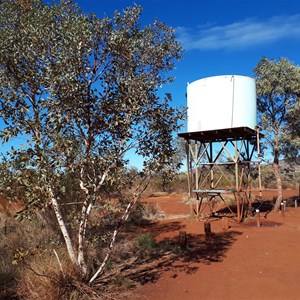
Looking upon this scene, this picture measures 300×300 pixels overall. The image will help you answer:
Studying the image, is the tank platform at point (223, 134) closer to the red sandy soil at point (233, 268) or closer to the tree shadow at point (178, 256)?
the red sandy soil at point (233, 268)

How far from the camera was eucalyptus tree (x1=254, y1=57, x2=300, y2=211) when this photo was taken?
1594cm

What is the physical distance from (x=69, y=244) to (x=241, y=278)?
3.27 meters

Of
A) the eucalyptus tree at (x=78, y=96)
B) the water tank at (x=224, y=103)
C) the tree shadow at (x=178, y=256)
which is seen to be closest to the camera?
the eucalyptus tree at (x=78, y=96)

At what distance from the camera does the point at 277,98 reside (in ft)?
55.3

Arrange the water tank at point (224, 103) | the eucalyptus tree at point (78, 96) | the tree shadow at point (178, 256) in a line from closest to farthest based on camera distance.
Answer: the eucalyptus tree at point (78, 96) < the tree shadow at point (178, 256) < the water tank at point (224, 103)

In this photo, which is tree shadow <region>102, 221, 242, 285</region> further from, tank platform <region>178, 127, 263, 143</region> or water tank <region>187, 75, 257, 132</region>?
water tank <region>187, 75, 257, 132</region>

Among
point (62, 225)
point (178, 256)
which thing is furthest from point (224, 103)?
point (62, 225)

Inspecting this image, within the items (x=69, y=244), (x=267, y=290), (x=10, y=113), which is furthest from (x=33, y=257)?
(x=267, y=290)

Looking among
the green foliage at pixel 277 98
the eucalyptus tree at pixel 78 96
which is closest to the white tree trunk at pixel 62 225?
the eucalyptus tree at pixel 78 96

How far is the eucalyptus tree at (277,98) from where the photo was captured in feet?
52.3

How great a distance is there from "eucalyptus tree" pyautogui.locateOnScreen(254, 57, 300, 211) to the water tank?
2.88m

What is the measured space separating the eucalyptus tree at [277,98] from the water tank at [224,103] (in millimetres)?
2881

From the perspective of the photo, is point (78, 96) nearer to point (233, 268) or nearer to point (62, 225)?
point (62, 225)

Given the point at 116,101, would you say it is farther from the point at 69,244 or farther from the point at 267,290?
the point at 267,290
